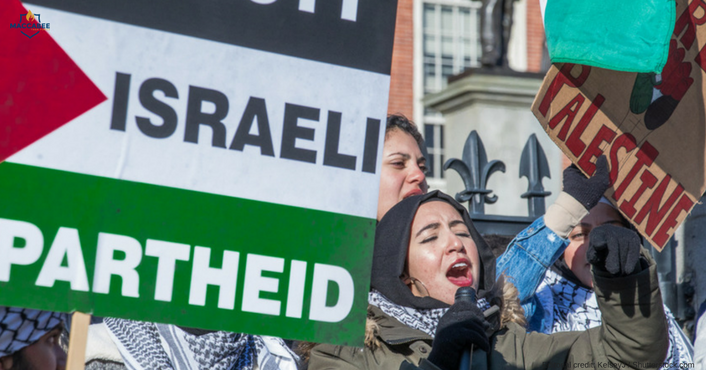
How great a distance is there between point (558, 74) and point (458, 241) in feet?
2.22

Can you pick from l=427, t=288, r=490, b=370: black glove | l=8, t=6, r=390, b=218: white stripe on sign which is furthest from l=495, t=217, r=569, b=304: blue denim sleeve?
l=8, t=6, r=390, b=218: white stripe on sign

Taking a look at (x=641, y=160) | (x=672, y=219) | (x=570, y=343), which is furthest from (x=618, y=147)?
(x=570, y=343)

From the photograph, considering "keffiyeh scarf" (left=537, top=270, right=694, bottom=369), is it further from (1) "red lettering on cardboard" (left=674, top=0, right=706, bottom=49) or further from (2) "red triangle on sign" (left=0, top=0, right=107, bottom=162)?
(2) "red triangle on sign" (left=0, top=0, right=107, bottom=162)

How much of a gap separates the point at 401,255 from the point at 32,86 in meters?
1.41

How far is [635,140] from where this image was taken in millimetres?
3389

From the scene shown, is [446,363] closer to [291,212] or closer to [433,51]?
[291,212]

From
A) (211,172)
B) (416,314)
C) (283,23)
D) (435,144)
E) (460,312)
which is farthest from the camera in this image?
(435,144)

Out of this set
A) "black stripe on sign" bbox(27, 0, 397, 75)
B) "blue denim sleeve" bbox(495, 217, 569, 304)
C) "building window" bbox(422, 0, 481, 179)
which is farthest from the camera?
"building window" bbox(422, 0, 481, 179)

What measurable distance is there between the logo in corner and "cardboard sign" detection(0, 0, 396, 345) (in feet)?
0.06

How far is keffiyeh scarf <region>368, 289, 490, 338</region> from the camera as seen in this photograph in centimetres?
307

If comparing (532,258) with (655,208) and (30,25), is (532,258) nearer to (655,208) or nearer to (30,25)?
(655,208)

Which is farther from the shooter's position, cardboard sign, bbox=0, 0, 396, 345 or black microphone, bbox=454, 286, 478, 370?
black microphone, bbox=454, 286, 478, 370

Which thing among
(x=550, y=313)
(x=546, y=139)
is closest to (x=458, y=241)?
(x=550, y=313)

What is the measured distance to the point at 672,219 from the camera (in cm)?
338
